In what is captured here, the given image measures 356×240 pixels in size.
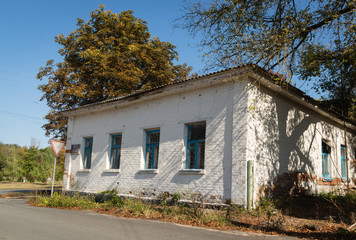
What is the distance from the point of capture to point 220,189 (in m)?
9.70

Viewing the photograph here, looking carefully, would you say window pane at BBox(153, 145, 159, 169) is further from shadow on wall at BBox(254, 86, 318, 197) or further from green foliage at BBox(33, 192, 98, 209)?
shadow on wall at BBox(254, 86, 318, 197)

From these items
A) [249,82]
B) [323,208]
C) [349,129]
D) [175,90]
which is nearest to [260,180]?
[323,208]

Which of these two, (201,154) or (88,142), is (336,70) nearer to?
(201,154)

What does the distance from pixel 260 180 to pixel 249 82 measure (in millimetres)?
3206

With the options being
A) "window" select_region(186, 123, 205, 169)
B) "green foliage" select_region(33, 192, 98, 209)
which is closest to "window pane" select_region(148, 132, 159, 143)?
"window" select_region(186, 123, 205, 169)

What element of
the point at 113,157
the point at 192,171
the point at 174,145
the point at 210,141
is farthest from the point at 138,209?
the point at 113,157

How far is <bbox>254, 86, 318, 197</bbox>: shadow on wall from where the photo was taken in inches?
402

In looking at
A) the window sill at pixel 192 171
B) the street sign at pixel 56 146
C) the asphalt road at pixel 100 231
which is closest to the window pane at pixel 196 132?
the window sill at pixel 192 171

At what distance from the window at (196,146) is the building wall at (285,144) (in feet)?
6.01

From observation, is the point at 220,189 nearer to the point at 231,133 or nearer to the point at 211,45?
the point at 231,133

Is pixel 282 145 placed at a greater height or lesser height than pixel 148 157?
greater

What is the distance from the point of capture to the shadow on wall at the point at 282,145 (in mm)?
10203

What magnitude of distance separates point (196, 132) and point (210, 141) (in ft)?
2.82

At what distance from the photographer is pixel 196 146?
35.8 feet
